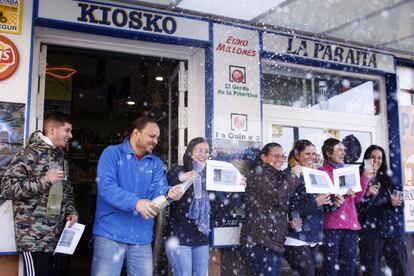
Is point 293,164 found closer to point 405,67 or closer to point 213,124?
point 213,124

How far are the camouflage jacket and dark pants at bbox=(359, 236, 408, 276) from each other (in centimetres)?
345

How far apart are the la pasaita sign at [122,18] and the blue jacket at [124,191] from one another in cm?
166

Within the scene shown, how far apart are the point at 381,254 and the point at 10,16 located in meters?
4.73

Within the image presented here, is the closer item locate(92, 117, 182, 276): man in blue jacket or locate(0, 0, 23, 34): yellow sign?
locate(92, 117, 182, 276): man in blue jacket

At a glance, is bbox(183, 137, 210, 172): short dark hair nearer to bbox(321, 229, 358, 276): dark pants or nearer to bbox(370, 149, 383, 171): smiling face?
bbox(321, 229, 358, 276): dark pants

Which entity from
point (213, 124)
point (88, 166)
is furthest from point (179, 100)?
point (88, 166)

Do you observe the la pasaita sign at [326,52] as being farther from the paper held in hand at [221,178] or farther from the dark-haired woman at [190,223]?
the dark-haired woman at [190,223]

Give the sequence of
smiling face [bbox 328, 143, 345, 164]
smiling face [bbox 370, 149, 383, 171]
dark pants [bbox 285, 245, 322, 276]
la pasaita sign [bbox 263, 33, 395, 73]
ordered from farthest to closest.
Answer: la pasaita sign [bbox 263, 33, 395, 73], smiling face [bbox 370, 149, 383, 171], smiling face [bbox 328, 143, 345, 164], dark pants [bbox 285, 245, 322, 276]

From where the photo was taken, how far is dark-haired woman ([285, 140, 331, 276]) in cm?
427

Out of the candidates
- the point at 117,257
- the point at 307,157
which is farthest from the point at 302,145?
the point at 117,257

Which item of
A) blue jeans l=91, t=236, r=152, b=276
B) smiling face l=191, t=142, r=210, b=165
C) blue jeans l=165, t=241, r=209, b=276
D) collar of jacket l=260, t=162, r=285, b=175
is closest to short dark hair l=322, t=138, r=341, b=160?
collar of jacket l=260, t=162, r=285, b=175

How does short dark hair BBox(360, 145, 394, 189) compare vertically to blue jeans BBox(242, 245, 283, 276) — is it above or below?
above

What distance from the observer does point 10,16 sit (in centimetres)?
404

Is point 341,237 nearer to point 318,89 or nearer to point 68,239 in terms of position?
point 318,89
